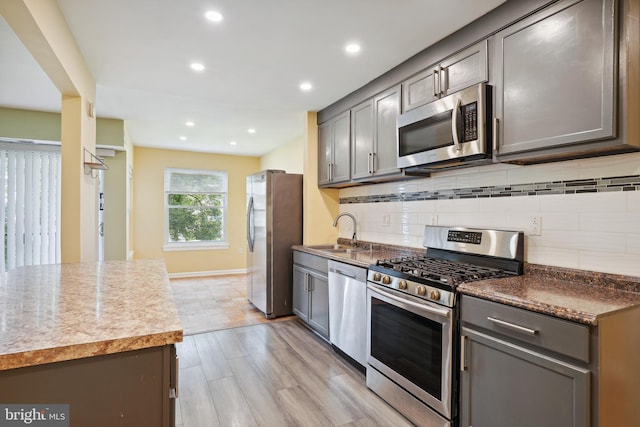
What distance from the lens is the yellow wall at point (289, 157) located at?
17.9ft

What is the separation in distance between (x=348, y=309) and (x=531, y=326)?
156 cm

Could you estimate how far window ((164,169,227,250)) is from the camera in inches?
258

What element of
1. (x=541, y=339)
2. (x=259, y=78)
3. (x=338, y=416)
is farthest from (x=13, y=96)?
(x=541, y=339)

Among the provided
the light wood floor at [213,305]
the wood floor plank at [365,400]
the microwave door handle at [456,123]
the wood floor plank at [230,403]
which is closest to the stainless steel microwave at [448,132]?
the microwave door handle at [456,123]

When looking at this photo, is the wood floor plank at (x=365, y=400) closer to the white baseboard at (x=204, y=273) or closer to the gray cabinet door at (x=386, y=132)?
the gray cabinet door at (x=386, y=132)

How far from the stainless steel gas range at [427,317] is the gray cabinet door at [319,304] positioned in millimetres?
782

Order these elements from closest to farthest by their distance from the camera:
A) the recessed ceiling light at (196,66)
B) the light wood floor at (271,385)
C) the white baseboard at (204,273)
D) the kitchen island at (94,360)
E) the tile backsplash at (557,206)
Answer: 1. the kitchen island at (94,360)
2. the tile backsplash at (557,206)
3. the light wood floor at (271,385)
4. the recessed ceiling light at (196,66)
5. the white baseboard at (204,273)

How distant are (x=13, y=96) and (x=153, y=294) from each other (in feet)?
12.1

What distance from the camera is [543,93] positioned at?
1.75 m

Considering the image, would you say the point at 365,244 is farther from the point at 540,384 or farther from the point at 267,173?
the point at 540,384

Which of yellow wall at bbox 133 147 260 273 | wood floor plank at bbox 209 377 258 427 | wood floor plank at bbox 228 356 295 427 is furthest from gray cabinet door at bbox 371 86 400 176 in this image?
yellow wall at bbox 133 147 260 273

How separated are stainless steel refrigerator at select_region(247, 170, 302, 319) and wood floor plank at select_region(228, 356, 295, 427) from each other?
119cm

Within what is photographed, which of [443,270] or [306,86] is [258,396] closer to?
[443,270]

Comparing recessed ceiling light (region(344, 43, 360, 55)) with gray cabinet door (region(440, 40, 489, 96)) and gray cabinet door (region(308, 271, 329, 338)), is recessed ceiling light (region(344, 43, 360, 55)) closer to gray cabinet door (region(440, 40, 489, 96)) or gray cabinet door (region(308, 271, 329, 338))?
gray cabinet door (region(440, 40, 489, 96))
